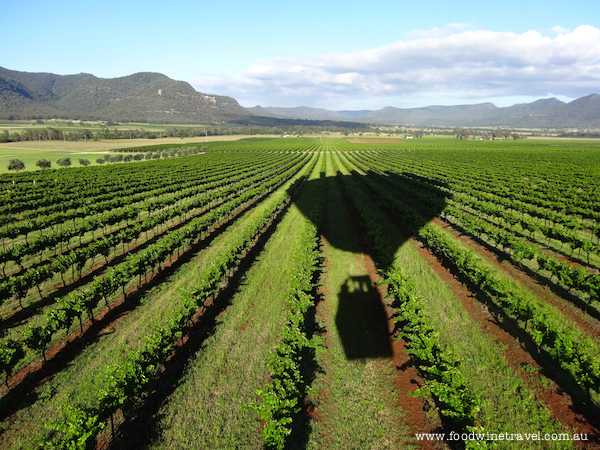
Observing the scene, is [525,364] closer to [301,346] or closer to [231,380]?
Result: [301,346]

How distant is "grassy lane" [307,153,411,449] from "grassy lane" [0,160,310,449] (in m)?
6.53

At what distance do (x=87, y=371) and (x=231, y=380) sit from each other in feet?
16.3

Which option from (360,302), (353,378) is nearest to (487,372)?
(353,378)

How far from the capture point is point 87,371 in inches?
399

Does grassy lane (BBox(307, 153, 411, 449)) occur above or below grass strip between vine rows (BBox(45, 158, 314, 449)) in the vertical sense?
below

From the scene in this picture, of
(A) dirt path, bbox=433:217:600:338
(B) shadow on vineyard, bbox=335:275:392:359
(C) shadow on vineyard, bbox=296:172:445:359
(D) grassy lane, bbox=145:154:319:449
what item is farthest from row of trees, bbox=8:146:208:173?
(A) dirt path, bbox=433:217:600:338

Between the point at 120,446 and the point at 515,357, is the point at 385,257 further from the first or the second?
the point at 120,446

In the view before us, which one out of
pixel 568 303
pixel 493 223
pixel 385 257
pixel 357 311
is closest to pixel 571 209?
pixel 493 223

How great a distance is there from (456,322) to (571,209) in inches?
961

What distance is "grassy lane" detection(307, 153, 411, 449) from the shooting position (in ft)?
26.6

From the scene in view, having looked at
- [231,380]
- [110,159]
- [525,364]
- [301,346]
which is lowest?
[231,380]

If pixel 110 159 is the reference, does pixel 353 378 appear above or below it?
below

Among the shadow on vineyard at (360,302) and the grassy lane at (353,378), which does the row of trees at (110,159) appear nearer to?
the shadow on vineyard at (360,302)

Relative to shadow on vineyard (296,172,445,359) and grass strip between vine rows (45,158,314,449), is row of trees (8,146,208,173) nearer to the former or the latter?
shadow on vineyard (296,172,445,359)
